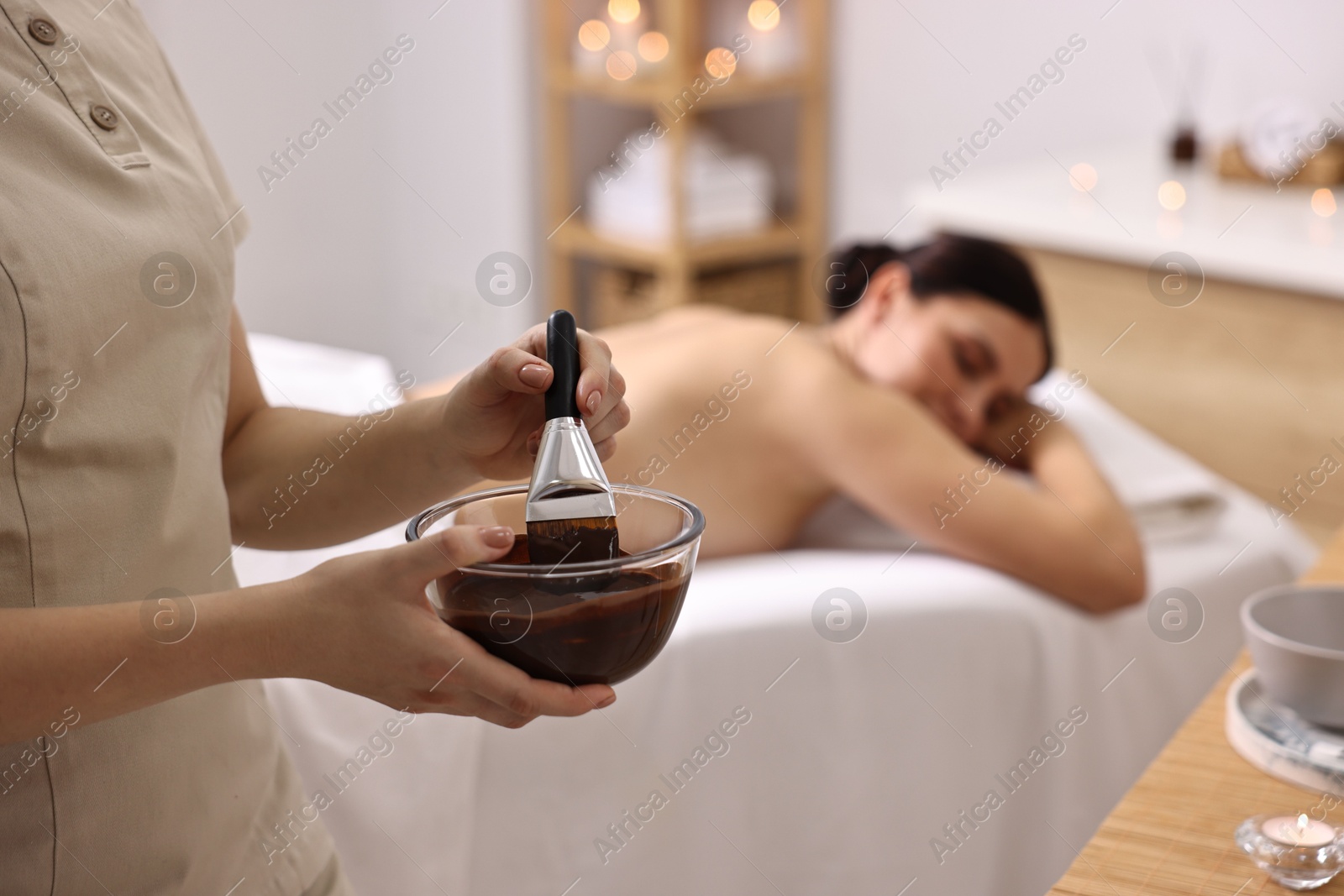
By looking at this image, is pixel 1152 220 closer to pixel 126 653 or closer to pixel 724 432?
pixel 724 432

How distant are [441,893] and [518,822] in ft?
0.33

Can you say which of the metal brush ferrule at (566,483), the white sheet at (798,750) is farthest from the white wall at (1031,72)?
the metal brush ferrule at (566,483)

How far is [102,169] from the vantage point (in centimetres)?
63

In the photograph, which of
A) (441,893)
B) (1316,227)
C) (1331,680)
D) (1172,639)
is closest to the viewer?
(1331,680)

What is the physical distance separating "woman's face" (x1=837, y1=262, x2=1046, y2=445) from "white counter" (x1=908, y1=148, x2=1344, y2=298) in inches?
15.1

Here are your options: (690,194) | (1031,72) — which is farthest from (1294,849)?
(690,194)

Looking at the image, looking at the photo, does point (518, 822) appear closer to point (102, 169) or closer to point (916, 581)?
point (916, 581)

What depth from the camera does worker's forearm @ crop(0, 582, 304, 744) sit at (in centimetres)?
54

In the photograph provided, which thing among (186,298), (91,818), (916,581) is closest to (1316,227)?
(916,581)

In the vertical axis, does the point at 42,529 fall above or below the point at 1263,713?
above

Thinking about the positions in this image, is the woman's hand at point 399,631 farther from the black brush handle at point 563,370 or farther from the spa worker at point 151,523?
the black brush handle at point 563,370

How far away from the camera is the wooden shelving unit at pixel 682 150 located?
2896 mm

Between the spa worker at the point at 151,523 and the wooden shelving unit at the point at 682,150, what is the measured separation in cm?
220

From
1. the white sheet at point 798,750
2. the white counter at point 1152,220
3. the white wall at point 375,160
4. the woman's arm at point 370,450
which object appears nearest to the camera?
the woman's arm at point 370,450
